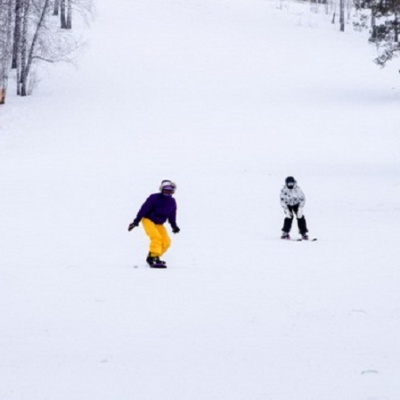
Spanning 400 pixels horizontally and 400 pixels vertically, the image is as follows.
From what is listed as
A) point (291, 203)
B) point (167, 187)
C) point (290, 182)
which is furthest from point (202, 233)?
point (167, 187)

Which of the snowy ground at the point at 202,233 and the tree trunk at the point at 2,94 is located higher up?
the tree trunk at the point at 2,94

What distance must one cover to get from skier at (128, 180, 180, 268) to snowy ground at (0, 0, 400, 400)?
1.16 feet

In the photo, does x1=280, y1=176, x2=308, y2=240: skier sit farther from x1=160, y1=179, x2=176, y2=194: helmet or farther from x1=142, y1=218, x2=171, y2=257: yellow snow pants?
x1=160, y1=179, x2=176, y2=194: helmet

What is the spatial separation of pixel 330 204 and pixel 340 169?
5144 millimetres

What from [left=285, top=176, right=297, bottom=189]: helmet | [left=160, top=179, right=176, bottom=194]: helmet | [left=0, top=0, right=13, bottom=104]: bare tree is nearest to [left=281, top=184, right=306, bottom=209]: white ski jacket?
[left=285, top=176, right=297, bottom=189]: helmet

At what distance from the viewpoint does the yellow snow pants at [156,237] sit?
1157cm

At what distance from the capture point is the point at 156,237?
1159 centimetres

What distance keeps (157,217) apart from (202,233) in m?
3.99

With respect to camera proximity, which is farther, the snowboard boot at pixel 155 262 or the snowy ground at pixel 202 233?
the snowboard boot at pixel 155 262

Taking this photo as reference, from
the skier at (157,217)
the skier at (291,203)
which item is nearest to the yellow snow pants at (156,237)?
the skier at (157,217)

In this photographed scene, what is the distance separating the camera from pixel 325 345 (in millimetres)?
7254

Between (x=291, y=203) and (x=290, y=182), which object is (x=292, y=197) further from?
(x=290, y=182)

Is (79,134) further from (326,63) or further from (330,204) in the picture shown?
(326,63)

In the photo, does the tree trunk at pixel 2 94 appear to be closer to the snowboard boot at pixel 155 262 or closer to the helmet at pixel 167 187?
the helmet at pixel 167 187
